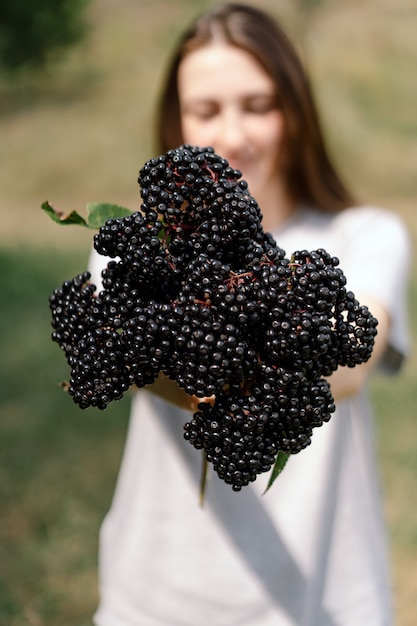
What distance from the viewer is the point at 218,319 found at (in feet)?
2.21

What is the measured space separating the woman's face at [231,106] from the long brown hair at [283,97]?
3 centimetres

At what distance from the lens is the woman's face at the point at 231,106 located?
4.10ft

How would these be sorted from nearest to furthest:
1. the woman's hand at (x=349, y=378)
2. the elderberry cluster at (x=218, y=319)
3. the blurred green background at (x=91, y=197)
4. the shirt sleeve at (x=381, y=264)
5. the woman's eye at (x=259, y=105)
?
the elderberry cluster at (x=218, y=319) < the woman's hand at (x=349, y=378) < the shirt sleeve at (x=381, y=264) < the woman's eye at (x=259, y=105) < the blurred green background at (x=91, y=197)

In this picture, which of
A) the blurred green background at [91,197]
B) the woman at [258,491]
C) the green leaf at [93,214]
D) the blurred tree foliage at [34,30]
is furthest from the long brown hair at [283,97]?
the blurred tree foliage at [34,30]

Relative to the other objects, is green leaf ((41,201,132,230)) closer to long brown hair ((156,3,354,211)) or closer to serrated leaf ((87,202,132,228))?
serrated leaf ((87,202,132,228))

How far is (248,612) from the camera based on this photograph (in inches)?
51.5

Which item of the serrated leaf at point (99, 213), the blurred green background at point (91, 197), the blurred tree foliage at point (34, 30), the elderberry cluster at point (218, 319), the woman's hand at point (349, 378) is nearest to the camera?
the elderberry cluster at point (218, 319)

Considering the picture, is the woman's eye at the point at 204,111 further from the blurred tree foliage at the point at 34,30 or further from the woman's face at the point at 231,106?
the blurred tree foliage at the point at 34,30

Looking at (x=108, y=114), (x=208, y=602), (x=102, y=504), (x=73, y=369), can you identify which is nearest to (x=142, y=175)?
(x=73, y=369)

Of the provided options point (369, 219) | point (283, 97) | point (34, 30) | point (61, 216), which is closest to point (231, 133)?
point (283, 97)

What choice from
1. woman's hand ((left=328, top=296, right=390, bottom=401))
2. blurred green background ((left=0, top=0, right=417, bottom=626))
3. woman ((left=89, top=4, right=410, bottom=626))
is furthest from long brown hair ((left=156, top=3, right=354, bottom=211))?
blurred green background ((left=0, top=0, right=417, bottom=626))

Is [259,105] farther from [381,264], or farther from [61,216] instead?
[61,216]

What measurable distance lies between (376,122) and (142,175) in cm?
934

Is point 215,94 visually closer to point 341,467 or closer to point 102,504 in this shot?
point 341,467
